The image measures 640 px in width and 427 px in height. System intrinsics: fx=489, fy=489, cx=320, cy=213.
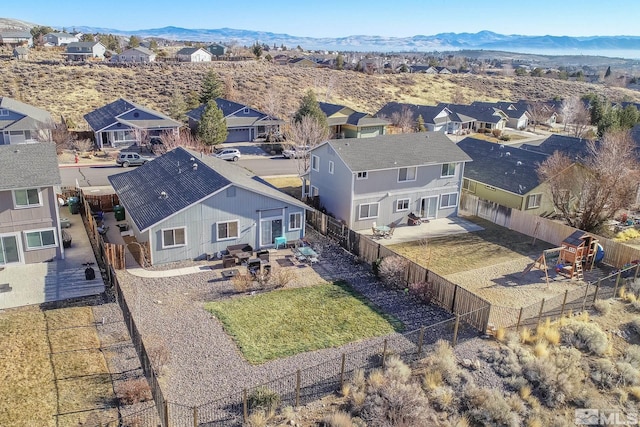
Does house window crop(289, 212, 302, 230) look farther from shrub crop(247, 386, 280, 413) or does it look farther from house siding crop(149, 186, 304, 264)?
shrub crop(247, 386, 280, 413)

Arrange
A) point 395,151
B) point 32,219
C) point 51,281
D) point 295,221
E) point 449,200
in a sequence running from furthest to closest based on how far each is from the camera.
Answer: point 449,200, point 395,151, point 295,221, point 32,219, point 51,281

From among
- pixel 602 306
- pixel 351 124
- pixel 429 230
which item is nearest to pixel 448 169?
pixel 429 230

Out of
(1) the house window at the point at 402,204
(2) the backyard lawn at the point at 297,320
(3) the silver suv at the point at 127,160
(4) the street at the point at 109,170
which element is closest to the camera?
(2) the backyard lawn at the point at 297,320

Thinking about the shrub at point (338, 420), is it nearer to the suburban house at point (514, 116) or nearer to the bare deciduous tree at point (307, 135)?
the bare deciduous tree at point (307, 135)

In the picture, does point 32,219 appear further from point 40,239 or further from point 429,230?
point 429,230

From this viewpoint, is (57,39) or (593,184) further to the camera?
(57,39)

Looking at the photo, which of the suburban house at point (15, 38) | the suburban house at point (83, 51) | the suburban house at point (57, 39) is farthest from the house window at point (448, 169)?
the suburban house at point (57, 39)
